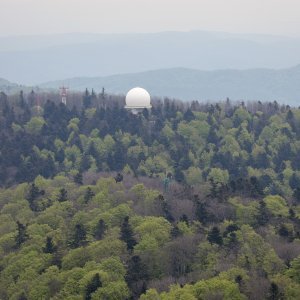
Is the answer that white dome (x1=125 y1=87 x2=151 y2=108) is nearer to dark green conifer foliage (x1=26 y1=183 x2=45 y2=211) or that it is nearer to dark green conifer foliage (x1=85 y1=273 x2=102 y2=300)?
dark green conifer foliage (x1=26 y1=183 x2=45 y2=211)

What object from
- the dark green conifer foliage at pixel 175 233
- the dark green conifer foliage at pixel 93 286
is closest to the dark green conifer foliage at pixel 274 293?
the dark green conifer foliage at pixel 93 286

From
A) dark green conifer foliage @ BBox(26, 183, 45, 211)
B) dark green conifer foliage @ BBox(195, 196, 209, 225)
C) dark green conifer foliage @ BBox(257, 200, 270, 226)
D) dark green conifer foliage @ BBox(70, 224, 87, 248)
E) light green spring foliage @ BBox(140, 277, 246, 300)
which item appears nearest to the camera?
light green spring foliage @ BBox(140, 277, 246, 300)

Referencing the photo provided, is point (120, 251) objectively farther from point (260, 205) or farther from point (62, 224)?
point (260, 205)

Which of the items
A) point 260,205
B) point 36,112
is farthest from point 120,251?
point 36,112

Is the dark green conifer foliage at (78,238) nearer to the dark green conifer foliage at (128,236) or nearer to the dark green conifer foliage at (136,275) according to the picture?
the dark green conifer foliage at (128,236)

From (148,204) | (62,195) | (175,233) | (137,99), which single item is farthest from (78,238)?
(137,99)

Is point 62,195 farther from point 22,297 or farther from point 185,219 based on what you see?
point 22,297

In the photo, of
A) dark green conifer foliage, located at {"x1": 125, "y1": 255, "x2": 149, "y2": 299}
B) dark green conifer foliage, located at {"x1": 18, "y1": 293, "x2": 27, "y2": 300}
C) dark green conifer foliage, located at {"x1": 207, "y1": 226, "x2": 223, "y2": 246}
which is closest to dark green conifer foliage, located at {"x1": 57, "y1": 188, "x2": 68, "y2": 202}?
dark green conifer foliage, located at {"x1": 125, "y1": 255, "x2": 149, "y2": 299}
